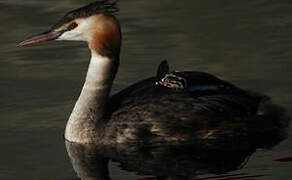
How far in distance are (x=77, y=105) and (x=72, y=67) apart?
1.97 metres

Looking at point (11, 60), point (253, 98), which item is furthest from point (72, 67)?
point (253, 98)

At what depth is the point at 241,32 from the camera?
592 inches

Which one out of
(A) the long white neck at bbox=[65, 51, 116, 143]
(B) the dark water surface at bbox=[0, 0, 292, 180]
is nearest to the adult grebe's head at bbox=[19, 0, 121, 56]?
(A) the long white neck at bbox=[65, 51, 116, 143]

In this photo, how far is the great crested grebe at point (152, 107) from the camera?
11.5 m

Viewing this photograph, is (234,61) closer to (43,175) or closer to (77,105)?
(77,105)

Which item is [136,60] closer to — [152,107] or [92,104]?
[92,104]

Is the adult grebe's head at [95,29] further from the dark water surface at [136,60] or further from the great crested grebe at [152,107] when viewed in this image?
the dark water surface at [136,60]

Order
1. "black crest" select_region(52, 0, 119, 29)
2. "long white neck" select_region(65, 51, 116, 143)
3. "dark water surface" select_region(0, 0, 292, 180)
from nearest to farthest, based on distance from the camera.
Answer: "dark water surface" select_region(0, 0, 292, 180) → "long white neck" select_region(65, 51, 116, 143) → "black crest" select_region(52, 0, 119, 29)

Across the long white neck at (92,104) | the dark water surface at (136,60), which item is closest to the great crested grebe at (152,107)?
the long white neck at (92,104)

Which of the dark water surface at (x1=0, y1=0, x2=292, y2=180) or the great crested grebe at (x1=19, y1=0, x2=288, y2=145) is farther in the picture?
the great crested grebe at (x1=19, y1=0, x2=288, y2=145)

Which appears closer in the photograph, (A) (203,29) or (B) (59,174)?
(B) (59,174)

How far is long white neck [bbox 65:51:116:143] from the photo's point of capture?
38.2 ft

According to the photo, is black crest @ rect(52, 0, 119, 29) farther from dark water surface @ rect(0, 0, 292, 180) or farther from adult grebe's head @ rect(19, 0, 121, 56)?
dark water surface @ rect(0, 0, 292, 180)

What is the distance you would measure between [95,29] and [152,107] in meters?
1.01
